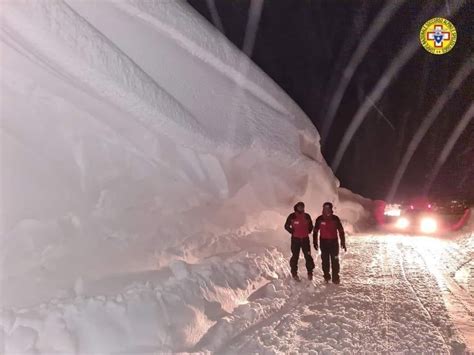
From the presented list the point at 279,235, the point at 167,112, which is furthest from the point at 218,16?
A: the point at 167,112

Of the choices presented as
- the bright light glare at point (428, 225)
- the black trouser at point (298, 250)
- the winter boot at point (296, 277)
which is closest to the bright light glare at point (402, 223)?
the bright light glare at point (428, 225)

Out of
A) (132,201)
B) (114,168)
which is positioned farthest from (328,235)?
(114,168)

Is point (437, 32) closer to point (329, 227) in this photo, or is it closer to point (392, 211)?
point (392, 211)

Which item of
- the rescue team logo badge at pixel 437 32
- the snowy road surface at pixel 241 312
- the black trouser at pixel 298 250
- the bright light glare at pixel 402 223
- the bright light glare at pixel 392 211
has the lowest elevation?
the snowy road surface at pixel 241 312

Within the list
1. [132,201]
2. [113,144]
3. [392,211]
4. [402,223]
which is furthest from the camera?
[392,211]

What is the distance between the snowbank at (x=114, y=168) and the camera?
230 inches

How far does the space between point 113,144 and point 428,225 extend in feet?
52.9

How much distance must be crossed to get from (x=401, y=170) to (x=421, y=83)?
8638 mm

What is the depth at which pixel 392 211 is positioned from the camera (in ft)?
76.8

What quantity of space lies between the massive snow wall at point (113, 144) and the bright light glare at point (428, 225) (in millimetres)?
10826

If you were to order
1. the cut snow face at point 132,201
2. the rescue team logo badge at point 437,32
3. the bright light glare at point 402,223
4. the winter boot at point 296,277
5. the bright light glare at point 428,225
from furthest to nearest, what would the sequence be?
the rescue team logo badge at point 437,32, the bright light glare at point 402,223, the bright light glare at point 428,225, the winter boot at point 296,277, the cut snow face at point 132,201

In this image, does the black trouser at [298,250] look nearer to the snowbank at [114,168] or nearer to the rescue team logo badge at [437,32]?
the snowbank at [114,168]

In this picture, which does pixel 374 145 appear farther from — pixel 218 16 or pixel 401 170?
pixel 218 16

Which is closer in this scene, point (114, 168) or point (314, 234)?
point (114, 168)
